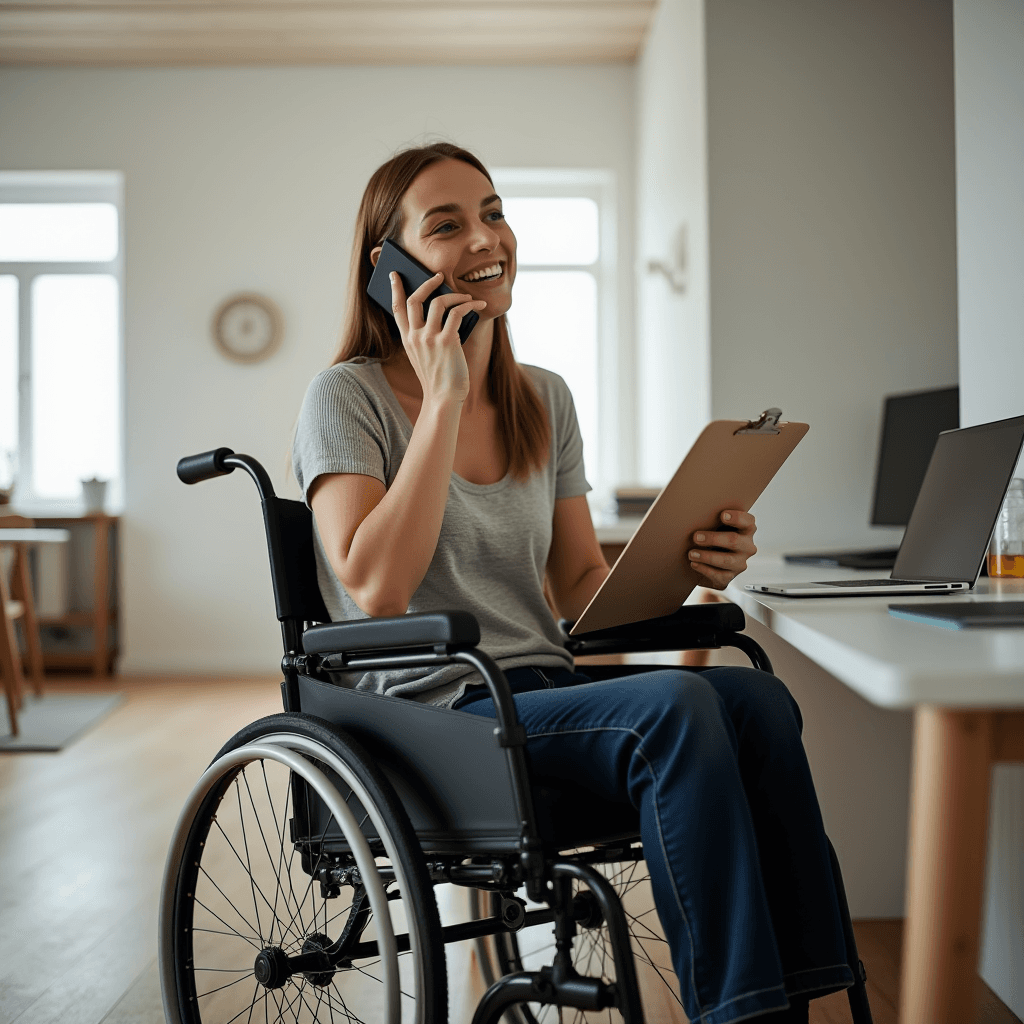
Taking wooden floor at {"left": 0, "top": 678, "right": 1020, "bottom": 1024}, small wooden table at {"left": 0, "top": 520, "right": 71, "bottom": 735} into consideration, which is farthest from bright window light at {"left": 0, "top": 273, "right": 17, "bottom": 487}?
wooden floor at {"left": 0, "top": 678, "right": 1020, "bottom": 1024}

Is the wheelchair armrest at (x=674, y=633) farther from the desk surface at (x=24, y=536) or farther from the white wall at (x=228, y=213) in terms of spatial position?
the white wall at (x=228, y=213)

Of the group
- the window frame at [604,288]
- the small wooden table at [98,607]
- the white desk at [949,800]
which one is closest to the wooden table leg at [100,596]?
the small wooden table at [98,607]

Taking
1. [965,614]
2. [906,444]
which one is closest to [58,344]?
[906,444]

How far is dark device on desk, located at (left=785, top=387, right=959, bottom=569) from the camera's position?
2.41 meters

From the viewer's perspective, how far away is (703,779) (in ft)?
A: 3.03

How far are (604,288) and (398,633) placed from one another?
4.77 metres

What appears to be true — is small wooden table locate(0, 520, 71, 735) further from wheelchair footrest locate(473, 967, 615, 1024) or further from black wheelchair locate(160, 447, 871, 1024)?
wheelchair footrest locate(473, 967, 615, 1024)

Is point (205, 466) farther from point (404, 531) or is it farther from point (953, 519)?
point (953, 519)

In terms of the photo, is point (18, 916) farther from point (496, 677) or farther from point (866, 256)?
point (866, 256)

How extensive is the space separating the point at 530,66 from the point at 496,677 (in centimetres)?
498

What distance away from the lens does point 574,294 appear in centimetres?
560

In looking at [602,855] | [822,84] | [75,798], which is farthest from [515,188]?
[602,855]

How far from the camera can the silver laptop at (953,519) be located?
128cm

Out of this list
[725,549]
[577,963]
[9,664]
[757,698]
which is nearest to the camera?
[757,698]
